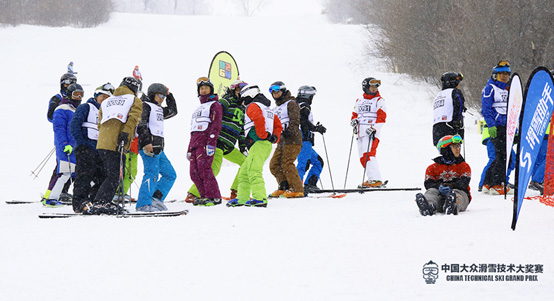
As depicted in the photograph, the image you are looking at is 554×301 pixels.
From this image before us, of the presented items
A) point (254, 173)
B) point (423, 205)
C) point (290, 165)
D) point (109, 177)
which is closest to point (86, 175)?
point (109, 177)

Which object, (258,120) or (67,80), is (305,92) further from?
(67,80)

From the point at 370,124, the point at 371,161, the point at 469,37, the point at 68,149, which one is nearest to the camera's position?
the point at 68,149

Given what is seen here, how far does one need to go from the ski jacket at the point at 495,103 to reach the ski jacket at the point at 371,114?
87.1 inches

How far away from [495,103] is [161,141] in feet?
16.5

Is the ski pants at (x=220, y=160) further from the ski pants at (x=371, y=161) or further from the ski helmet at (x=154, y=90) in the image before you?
the ski pants at (x=371, y=161)

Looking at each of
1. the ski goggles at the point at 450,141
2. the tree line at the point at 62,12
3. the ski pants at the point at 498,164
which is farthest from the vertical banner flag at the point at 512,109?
the tree line at the point at 62,12

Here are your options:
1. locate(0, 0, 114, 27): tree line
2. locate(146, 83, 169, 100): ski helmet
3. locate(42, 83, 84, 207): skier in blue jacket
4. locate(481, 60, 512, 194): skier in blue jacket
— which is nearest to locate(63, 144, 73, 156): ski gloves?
locate(42, 83, 84, 207): skier in blue jacket

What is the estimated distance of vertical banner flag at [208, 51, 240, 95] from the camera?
12516mm

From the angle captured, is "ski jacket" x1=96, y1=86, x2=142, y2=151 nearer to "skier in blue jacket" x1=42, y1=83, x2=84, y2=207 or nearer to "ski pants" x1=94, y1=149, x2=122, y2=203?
"ski pants" x1=94, y1=149, x2=122, y2=203

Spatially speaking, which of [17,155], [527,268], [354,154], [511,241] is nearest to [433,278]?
[527,268]

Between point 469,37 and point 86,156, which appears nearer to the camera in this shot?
point 86,156

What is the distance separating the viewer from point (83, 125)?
7598mm

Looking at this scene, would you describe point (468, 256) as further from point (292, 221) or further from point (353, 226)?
point (292, 221)

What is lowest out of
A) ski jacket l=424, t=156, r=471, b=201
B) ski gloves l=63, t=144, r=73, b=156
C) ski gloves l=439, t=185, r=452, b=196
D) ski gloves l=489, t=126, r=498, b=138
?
ski gloves l=439, t=185, r=452, b=196
